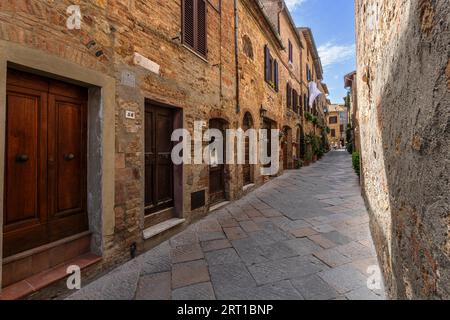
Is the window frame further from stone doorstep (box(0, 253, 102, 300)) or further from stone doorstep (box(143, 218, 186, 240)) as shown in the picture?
stone doorstep (box(0, 253, 102, 300))

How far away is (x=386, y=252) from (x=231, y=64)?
5.48m

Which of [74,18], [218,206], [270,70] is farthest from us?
[270,70]

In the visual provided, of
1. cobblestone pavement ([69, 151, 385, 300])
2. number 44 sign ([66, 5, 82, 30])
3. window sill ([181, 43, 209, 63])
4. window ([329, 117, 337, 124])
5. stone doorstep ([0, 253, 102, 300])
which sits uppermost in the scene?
window ([329, 117, 337, 124])

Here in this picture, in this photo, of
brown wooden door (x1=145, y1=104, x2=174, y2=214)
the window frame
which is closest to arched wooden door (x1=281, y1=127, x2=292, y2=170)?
the window frame

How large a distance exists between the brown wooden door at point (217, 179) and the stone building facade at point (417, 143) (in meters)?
3.92

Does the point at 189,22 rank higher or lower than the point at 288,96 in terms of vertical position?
lower

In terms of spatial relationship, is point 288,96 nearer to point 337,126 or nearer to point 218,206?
point 218,206

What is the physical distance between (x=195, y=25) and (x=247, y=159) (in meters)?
4.27

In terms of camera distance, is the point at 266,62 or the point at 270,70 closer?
the point at 266,62

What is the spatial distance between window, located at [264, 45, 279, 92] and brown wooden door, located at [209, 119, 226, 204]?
4214mm

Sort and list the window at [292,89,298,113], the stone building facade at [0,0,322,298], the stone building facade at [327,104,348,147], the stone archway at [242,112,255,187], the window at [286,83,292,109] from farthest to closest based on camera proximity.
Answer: the stone building facade at [327,104,348,147], the window at [292,89,298,113], the window at [286,83,292,109], the stone archway at [242,112,255,187], the stone building facade at [0,0,322,298]

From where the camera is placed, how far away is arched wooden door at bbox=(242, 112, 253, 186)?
7.42 metres

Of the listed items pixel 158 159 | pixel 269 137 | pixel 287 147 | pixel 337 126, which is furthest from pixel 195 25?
pixel 337 126

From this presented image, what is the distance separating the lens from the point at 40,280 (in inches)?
87.7
